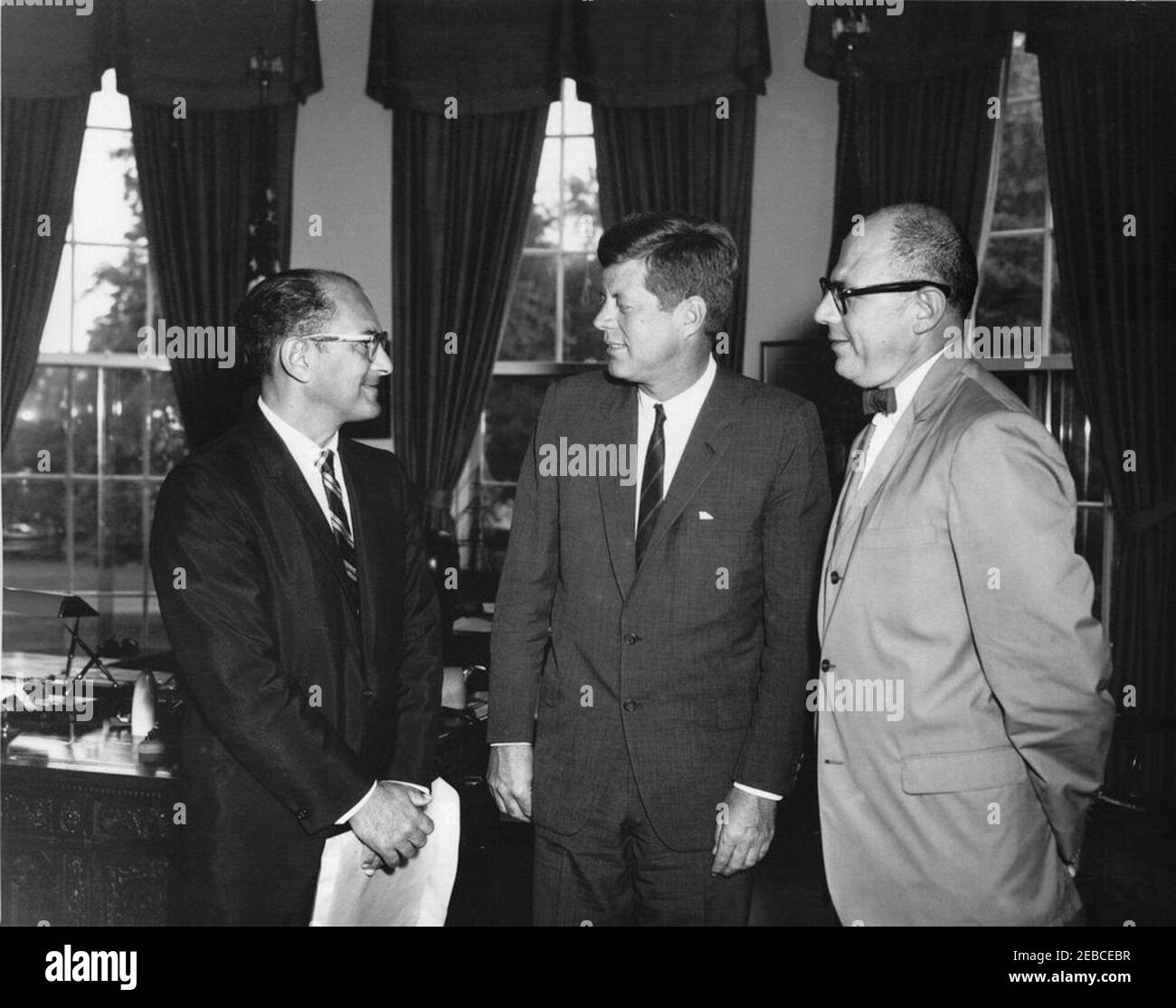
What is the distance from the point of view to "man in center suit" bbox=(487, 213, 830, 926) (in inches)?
85.9

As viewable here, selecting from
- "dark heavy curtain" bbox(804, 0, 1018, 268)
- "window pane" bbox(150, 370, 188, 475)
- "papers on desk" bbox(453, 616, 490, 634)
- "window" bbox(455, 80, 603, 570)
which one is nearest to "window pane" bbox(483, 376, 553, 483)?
"window" bbox(455, 80, 603, 570)

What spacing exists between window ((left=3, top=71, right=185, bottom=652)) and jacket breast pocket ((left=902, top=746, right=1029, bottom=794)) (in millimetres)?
5974

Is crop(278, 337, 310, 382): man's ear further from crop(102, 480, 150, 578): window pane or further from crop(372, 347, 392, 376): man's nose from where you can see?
crop(102, 480, 150, 578): window pane

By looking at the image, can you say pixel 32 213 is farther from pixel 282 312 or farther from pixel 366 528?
pixel 366 528

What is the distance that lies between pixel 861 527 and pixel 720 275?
0.64m

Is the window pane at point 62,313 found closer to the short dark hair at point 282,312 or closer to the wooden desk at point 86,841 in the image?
the wooden desk at point 86,841

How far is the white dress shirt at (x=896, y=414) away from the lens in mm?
2146

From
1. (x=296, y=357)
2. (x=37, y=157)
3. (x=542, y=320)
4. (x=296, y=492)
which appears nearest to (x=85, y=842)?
(x=296, y=492)

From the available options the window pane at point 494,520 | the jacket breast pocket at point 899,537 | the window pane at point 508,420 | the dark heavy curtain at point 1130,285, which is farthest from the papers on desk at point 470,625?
the jacket breast pocket at point 899,537

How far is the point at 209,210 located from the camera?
269 inches

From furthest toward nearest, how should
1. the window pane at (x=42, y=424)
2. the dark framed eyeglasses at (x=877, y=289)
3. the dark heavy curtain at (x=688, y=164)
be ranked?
the window pane at (x=42, y=424)
the dark heavy curtain at (x=688, y=164)
the dark framed eyeglasses at (x=877, y=289)

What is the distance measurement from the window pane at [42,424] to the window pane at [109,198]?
38.2 inches
